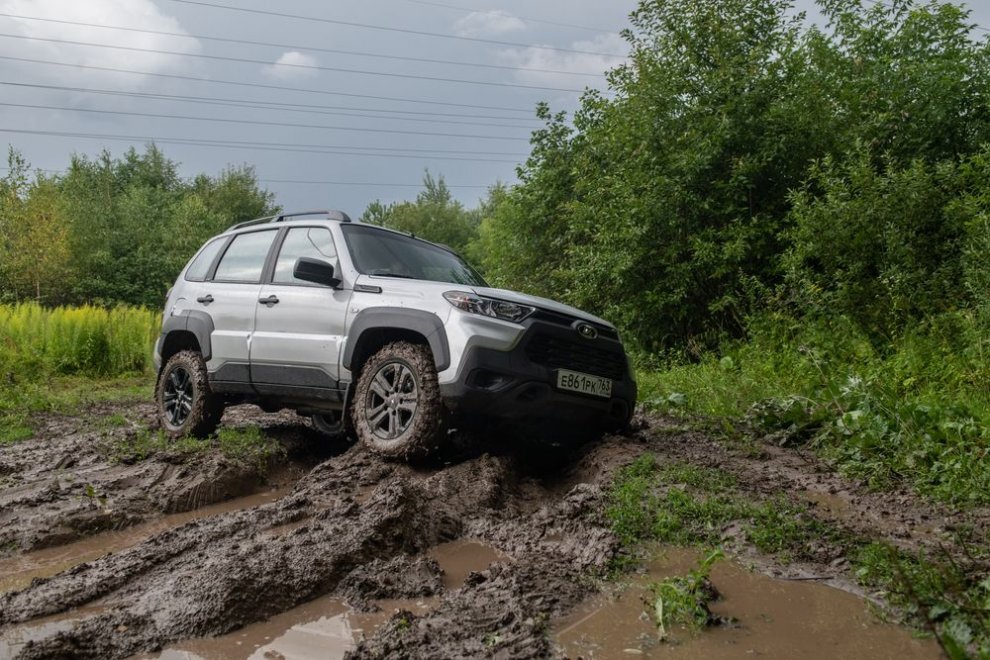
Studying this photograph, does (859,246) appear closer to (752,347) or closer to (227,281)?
(752,347)

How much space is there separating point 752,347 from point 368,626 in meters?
8.09

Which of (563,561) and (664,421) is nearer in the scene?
(563,561)

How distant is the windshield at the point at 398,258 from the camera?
6082 millimetres

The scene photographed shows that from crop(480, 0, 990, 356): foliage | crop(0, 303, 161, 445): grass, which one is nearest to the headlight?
crop(480, 0, 990, 356): foliage

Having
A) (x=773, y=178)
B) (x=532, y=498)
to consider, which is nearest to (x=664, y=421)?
(x=532, y=498)

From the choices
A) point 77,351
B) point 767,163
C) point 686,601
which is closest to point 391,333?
point 686,601

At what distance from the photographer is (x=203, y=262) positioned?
7.48 metres

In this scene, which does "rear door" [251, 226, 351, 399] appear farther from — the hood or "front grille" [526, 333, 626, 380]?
"front grille" [526, 333, 626, 380]

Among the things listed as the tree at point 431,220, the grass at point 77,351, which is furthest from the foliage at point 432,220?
the grass at point 77,351

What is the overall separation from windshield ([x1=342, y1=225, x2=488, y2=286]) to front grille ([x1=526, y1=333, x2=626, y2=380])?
1113 mm

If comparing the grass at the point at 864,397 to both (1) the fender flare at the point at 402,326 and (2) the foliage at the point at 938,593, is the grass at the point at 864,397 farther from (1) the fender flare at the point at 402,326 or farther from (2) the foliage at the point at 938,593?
(1) the fender flare at the point at 402,326

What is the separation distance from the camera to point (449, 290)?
17.7 feet

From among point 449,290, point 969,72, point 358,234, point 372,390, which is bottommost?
point 372,390

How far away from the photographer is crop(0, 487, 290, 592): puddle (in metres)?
4.00
